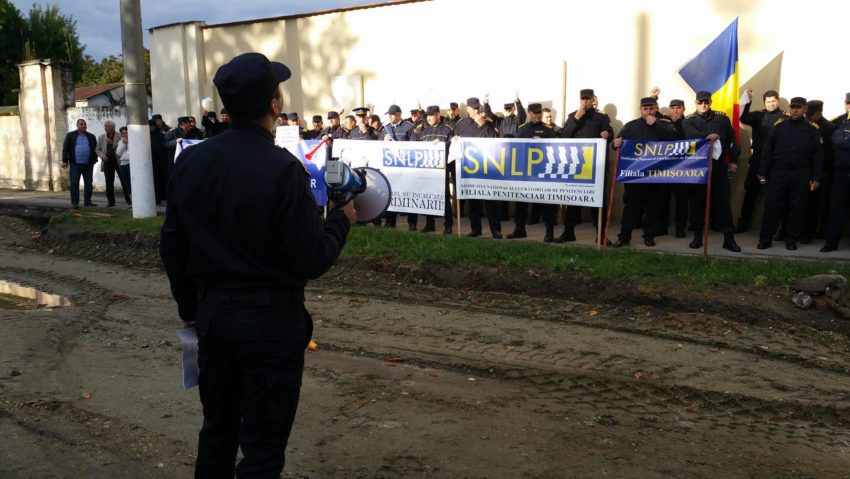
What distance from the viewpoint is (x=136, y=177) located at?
13820 millimetres

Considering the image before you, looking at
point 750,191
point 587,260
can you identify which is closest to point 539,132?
point 587,260

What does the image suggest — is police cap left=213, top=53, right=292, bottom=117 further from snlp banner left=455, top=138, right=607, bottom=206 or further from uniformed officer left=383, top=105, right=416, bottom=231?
uniformed officer left=383, top=105, right=416, bottom=231

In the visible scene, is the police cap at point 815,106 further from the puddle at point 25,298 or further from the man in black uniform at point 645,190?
the puddle at point 25,298

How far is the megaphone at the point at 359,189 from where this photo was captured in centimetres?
316

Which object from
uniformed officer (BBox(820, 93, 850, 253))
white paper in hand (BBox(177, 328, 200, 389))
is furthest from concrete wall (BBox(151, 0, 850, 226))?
white paper in hand (BBox(177, 328, 200, 389))

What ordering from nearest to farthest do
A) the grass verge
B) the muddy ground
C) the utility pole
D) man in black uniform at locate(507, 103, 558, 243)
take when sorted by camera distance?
the muddy ground < the grass verge < man in black uniform at locate(507, 103, 558, 243) < the utility pole

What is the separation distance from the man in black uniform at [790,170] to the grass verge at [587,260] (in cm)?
156

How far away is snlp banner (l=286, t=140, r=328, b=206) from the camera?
12.2 metres

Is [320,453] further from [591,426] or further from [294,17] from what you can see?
[294,17]

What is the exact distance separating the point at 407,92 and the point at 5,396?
11255mm

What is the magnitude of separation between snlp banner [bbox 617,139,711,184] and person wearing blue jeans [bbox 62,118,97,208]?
11538 mm

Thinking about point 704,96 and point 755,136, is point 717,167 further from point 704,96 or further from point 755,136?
point 755,136

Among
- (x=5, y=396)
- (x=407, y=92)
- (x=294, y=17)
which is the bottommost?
(x=5, y=396)

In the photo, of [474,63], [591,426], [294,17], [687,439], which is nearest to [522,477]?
[591,426]
